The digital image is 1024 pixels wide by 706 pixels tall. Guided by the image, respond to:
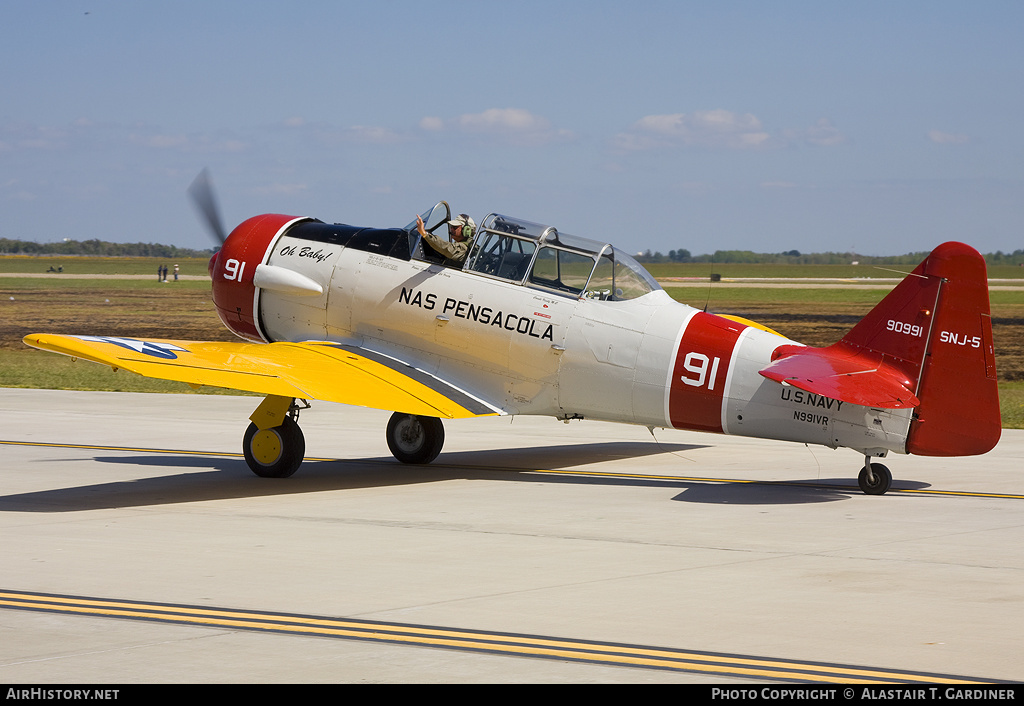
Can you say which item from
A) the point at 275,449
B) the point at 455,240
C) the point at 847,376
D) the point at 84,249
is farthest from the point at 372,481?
the point at 84,249

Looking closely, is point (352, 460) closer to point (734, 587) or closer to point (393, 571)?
point (393, 571)

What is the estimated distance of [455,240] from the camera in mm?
13141

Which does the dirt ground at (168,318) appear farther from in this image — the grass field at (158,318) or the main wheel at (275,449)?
the main wheel at (275,449)

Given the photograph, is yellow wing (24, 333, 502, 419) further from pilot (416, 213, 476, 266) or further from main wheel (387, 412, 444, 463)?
pilot (416, 213, 476, 266)

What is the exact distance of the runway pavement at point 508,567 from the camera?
585cm

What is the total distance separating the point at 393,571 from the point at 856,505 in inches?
188

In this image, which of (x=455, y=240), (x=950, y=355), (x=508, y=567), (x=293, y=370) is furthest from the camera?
(x=455, y=240)

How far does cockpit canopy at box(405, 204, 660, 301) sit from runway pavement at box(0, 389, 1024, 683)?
2.03 metres

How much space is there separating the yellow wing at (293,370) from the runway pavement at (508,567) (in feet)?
2.94

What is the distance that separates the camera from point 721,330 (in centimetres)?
1156

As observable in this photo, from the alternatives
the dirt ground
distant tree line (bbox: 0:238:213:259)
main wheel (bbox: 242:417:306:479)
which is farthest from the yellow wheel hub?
distant tree line (bbox: 0:238:213:259)

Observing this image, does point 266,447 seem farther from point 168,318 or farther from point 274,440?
point 168,318

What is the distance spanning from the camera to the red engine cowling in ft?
45.8

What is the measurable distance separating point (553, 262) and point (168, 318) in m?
36.6
